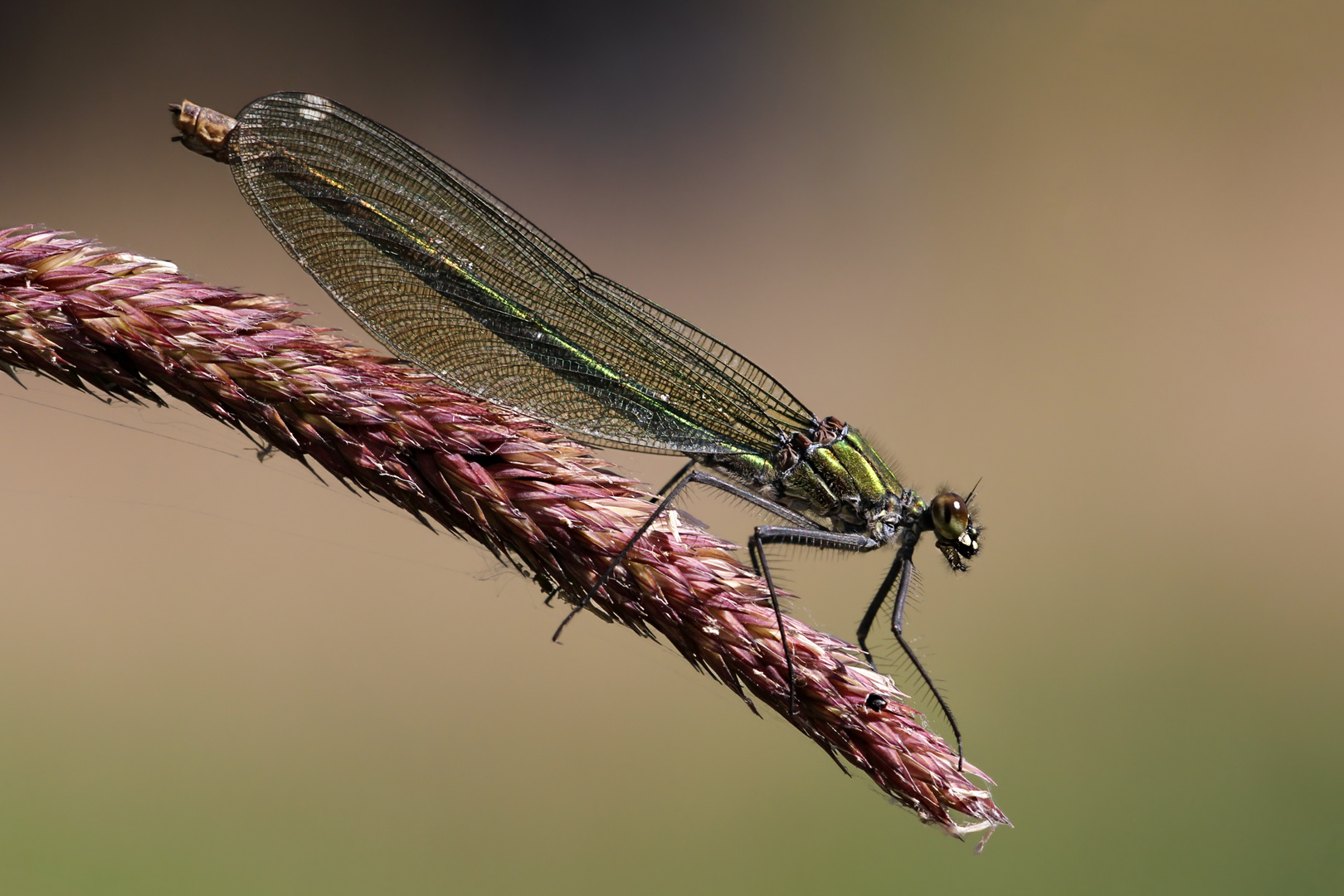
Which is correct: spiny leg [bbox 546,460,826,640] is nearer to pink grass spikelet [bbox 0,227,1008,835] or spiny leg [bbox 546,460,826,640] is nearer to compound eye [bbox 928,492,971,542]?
pink grass spikelet [bbox 0,227,1008,835]

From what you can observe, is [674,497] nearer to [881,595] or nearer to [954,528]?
[881,595]

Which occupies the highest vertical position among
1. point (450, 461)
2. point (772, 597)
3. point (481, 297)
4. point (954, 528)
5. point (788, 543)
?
point (954, 528)

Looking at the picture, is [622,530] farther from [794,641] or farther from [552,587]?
[794,641]

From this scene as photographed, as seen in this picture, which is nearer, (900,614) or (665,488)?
(900,614)

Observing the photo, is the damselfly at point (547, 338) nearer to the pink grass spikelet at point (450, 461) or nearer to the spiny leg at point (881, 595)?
the spiny leg at point (881, 595)

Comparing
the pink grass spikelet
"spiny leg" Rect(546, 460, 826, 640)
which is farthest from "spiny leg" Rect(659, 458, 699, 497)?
the pink grass spikelet

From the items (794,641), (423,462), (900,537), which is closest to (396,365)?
(423,462)

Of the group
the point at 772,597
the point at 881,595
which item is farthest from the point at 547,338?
the point at 881,595
